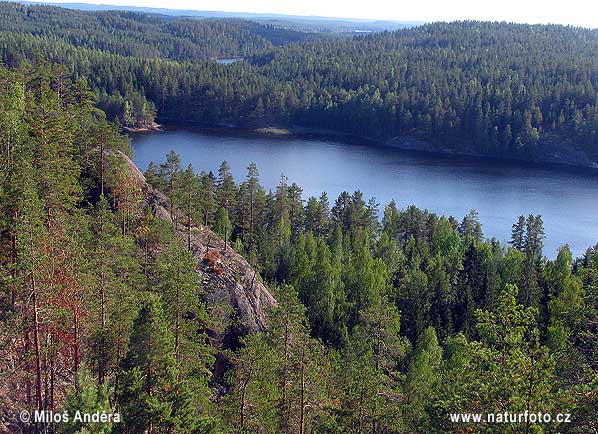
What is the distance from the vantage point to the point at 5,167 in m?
32.5

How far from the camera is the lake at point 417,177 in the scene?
3944 inches

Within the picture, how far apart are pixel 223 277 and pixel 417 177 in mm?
87208

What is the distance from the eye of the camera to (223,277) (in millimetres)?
42812

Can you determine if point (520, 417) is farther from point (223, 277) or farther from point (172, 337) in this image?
point (223, 277)

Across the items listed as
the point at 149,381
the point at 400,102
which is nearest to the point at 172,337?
the point at 149,381

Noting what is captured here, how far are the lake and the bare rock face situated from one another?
50.5m

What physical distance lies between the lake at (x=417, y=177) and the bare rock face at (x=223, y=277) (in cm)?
5049

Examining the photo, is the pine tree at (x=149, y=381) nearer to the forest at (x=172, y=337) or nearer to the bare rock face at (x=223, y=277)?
the forest at (x=172, y=337)

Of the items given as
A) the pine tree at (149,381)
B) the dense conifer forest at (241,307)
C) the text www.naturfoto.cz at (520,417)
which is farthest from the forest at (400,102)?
the text www.naturfoto.cz at (520,417)

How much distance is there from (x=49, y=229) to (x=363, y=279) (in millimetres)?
34225

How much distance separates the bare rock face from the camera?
40969 mm

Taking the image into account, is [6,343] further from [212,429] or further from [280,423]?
[280,423]

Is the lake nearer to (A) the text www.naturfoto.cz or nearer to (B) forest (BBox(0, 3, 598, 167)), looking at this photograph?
(B) forest (BBox(0, 3, 598, 167))

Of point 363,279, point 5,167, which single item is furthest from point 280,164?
point 5,167
